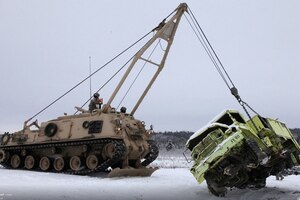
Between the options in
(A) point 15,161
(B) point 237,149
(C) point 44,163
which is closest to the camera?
(B) point 237,149

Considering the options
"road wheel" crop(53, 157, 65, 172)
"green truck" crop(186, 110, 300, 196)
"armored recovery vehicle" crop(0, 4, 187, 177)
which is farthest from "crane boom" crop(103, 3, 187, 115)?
"green truck" crop(186, 110, 300, 196)

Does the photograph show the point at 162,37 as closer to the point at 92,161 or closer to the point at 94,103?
the point at 94,103

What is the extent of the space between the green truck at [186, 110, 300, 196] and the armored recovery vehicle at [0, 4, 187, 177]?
552 cm

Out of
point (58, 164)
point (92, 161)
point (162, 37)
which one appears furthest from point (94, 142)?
point (162, 37)

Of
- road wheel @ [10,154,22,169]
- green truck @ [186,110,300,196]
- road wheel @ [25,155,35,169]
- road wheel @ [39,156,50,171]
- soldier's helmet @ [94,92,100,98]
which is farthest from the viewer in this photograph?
road wheel @ [10,154,22,169]

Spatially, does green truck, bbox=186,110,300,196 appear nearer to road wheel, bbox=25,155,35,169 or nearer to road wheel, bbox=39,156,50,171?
road wheel, bbox=39,156,50,171

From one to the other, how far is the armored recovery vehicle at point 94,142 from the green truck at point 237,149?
18.1 feet

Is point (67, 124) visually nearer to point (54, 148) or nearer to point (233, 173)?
point (54, 148)

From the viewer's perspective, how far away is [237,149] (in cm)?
883

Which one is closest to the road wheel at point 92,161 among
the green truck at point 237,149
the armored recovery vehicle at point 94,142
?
the armored recovery vehicle at point 94,142

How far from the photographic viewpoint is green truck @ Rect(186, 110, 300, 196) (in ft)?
29.1

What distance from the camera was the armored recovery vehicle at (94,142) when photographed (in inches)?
601

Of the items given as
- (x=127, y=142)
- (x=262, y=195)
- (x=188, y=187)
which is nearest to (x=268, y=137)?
(x=262, y=195)

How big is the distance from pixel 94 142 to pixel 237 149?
7.67m
